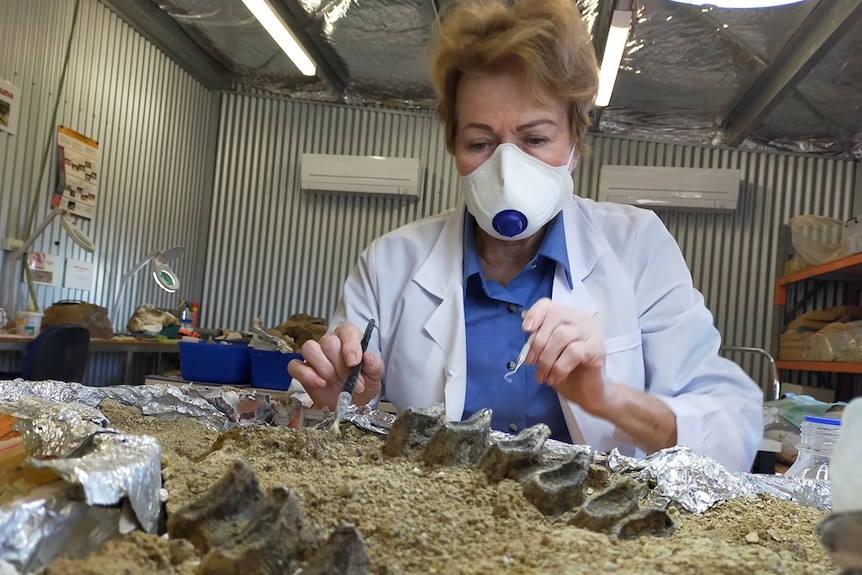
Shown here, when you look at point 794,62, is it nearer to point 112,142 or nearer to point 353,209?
point 353,209

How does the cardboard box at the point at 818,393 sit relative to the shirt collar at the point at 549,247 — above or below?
below

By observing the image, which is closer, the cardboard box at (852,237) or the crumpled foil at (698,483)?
the crumpled foil at (698,483)

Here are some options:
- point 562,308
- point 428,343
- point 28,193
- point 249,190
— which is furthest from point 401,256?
point 249,190

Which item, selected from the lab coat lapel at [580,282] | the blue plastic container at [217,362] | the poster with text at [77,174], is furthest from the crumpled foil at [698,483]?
the poster with text at [77,174]

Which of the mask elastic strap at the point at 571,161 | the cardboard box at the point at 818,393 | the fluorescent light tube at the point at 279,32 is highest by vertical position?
the fluorescent light tube at the point at 279,32

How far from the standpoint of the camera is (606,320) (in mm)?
1554

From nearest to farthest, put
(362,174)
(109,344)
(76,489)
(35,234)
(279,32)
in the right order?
(76,489) → (35,234) → (109,344) → (279,32) → (362,174)

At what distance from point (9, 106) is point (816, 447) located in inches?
154

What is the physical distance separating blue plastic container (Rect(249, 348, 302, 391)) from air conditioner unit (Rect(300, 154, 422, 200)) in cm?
282

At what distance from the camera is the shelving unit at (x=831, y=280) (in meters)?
4.21

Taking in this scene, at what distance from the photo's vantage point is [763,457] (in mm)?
1931

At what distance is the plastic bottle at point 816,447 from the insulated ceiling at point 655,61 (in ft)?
9.97

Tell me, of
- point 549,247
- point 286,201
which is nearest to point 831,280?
point 286,201

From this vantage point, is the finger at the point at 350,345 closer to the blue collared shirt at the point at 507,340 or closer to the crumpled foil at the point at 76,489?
the blue collared shirt at the point at 507,340
